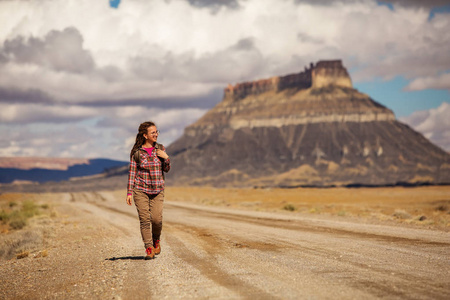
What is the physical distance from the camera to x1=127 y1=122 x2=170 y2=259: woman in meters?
8.77

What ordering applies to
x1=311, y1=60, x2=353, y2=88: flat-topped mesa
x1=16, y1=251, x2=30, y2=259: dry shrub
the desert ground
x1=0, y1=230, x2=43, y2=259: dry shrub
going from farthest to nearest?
x1=311, y1=60, x2=353, y2=88: flat-topped mesa, x1=0, y1=230, x2=43, y2=259: dry shrub, x1=16, y1=251, x2=30, y2=259: dry shrub, the desert ground

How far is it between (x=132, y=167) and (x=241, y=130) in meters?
174

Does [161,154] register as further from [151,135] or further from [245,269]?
[245,269]

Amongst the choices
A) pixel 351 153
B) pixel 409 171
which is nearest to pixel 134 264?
pixel 409 171

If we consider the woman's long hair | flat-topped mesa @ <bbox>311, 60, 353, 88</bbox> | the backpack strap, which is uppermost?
flat-topped mesa @ <bbox>311, 60, 353, 88</bbox>

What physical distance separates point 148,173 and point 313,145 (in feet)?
517

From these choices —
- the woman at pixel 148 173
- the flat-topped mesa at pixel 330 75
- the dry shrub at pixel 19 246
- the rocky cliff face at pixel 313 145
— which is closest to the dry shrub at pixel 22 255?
the dry shrub at pixel 19 246

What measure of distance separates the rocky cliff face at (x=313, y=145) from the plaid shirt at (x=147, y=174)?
125206mm

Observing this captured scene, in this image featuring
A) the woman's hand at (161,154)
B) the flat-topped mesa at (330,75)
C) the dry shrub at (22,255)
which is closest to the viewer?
the woman's hand at (161,154)

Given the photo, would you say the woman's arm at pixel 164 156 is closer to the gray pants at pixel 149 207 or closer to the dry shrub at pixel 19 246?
the gray pants at pixel 149 207

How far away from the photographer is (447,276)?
657 centimetres

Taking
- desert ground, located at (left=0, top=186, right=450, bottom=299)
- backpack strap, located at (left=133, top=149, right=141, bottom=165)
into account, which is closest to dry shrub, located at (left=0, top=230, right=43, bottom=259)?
desert ground, located at (left=0, top=186, right=450, bottom=299)

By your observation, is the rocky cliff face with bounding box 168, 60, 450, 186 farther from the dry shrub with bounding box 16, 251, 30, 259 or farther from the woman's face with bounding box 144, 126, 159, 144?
the woman's face with bounding box 144, 126, 159, 144

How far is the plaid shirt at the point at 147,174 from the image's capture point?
8.77m
